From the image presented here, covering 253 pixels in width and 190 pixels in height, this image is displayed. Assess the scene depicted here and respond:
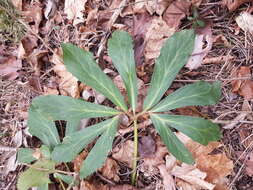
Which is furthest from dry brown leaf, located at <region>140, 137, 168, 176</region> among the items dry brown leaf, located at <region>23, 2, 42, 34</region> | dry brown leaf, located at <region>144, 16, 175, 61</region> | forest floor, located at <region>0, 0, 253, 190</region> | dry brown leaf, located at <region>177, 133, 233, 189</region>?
dry brown leaf, located at <region>23, 2, 42, 34</region>

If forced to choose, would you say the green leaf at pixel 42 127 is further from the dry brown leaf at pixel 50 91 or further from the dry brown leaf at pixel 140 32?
the dry brown leaf at pixel 140 32

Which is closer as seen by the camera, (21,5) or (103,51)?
(103,51)

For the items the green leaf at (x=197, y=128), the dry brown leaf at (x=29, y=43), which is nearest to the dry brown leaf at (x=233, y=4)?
the green leaf at (x=197, y=128)

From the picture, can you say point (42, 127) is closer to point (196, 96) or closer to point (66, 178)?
point (66, 178)

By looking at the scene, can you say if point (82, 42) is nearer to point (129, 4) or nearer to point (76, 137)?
point (129, 4)

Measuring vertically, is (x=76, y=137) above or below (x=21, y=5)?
below

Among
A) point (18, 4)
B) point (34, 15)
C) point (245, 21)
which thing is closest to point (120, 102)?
point (245, 21)

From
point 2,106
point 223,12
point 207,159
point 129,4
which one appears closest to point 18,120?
point 2,106
